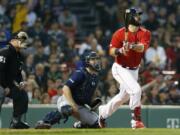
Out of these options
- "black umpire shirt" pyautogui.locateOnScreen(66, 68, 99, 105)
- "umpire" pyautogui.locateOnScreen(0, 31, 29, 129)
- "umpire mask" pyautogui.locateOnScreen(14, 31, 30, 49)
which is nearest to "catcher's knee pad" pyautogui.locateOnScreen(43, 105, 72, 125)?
"black umpire shirt" pyautogui.locateOnScreen(66, 68, 99, 105)

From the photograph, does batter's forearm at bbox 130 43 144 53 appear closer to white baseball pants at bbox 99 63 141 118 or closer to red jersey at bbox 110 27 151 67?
red jersey at bbox 110 27 151 67

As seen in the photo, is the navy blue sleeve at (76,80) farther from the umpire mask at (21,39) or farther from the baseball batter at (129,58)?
the umpire mask at (21,39)

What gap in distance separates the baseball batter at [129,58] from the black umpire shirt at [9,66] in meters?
1.64

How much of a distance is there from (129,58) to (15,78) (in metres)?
2.04

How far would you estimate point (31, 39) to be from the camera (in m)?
23.3


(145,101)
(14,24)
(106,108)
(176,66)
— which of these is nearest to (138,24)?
(106,108)

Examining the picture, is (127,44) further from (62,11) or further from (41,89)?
(62,11)

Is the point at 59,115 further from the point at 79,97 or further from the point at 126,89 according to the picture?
the point at 126,89

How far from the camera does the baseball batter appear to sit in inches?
623

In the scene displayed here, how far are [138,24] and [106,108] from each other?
1609 mm

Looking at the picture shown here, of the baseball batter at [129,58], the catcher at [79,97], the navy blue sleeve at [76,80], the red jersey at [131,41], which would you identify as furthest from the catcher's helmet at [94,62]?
the red jersey at [131,41]

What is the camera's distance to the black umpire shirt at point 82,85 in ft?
50.4

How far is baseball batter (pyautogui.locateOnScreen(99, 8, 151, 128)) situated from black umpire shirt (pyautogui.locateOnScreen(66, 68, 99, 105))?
2.24 ft

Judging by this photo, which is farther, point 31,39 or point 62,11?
point 62,11
